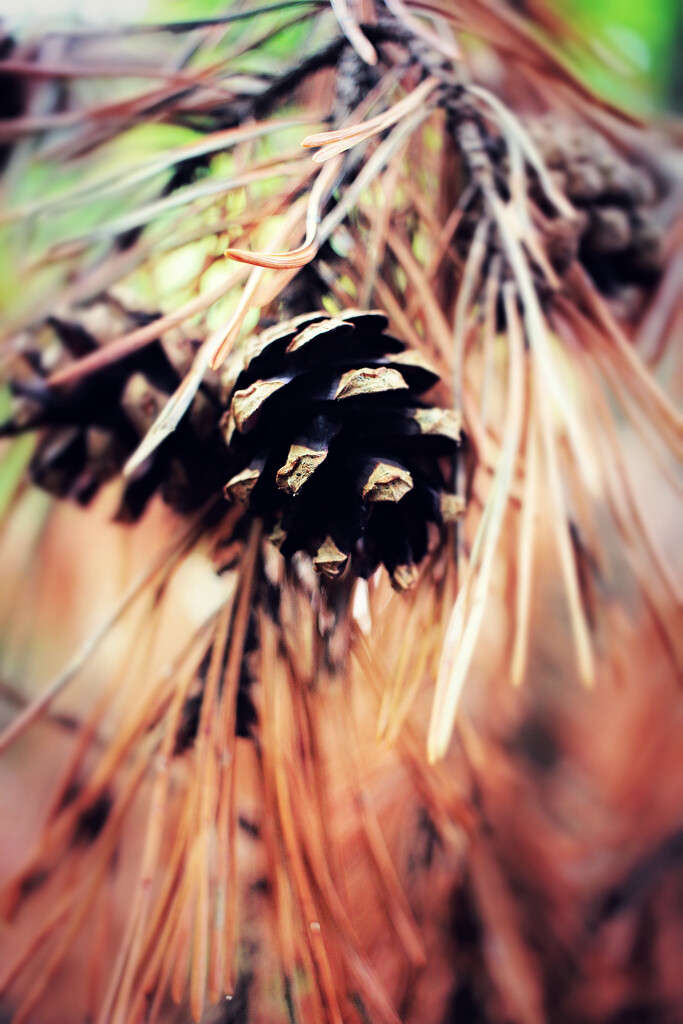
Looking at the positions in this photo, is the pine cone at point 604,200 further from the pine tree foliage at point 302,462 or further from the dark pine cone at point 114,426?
the dark pine cone at point 114,426

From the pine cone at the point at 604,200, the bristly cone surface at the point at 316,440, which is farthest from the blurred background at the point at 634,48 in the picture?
the bristly cone surface at the point at 316,440

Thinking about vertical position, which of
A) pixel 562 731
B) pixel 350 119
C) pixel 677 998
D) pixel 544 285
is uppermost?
pixel 350 119

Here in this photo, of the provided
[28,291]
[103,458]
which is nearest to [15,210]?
[28,291]

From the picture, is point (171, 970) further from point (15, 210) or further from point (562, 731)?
point (15, 210)

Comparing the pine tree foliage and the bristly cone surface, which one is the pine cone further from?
the bristly cone surface

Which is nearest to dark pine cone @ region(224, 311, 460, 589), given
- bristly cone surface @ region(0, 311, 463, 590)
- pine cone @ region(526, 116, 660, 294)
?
bristly cone surface @ region(0, 311, 463, 590)

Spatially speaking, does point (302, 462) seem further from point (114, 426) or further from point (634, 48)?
point (634, 48)
